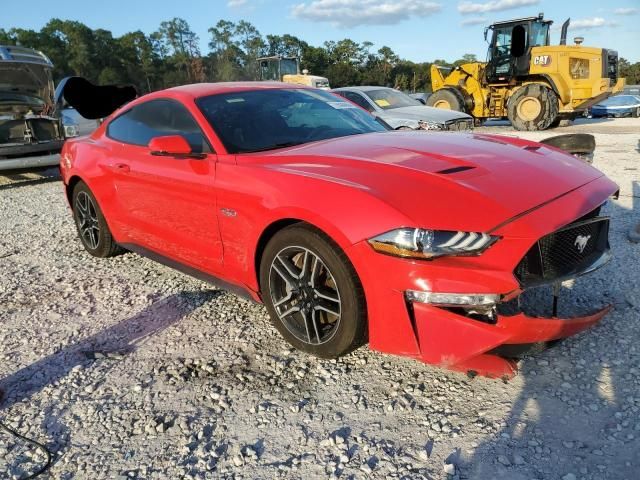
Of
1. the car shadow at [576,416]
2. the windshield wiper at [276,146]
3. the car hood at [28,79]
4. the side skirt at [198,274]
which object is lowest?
the car shadow at [576,416]

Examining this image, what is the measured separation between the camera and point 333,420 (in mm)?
2342

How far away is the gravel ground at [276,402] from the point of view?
2062 mm

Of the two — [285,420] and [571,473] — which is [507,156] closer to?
[571,473]

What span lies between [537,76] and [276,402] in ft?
50.7

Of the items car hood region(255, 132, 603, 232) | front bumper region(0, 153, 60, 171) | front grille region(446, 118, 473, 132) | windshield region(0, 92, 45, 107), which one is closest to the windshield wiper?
car hood region(255, 132, 603, 232)

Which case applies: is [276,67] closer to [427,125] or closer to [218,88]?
[427,125]

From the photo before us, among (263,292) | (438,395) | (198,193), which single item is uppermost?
(198,193)

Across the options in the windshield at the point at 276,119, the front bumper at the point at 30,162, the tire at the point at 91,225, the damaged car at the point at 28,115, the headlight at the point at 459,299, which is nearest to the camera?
the headlight at the point at 459,299

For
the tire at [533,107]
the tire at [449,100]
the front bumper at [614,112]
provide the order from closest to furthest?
the tire at [533,107]
the tire at [449,100]
the front bumper at [614,112]

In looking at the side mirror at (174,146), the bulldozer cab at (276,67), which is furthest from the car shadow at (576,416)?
the bulldozer cab at (276,67)

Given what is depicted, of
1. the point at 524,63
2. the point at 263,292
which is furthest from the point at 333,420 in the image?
the point at 524,63

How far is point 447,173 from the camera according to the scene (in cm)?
254

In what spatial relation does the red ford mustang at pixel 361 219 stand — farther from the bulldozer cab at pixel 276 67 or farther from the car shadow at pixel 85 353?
the bulldozer cab at pixel 276 67

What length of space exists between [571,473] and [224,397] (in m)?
1.57
